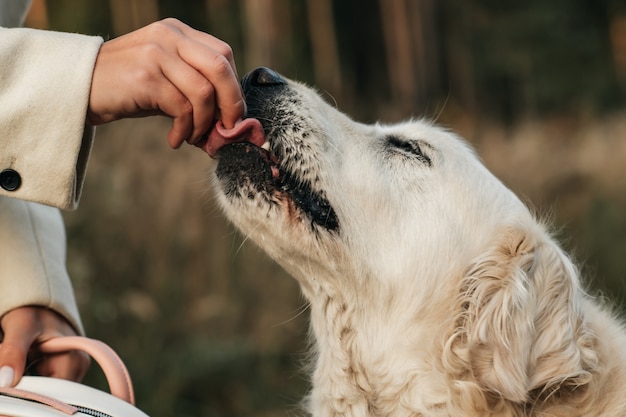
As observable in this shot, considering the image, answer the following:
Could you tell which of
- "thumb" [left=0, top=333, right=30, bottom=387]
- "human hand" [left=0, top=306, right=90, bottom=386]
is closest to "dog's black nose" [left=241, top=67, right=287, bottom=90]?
"human hand" [left=0, top=306, right=90, bottom=386]

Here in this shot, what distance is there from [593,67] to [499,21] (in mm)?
3494

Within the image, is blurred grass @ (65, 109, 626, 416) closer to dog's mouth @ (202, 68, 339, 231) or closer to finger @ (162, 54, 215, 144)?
dog's mouth @ (202, 68, 339, 231)

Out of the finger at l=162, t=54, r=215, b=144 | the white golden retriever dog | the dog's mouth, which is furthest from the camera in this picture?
the dog's mouth

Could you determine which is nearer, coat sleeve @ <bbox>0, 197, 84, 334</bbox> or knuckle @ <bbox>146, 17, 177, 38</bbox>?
knuckle @ <bbox>146, 17, 177, 38</bbox>

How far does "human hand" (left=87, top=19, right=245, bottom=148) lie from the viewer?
1.68m

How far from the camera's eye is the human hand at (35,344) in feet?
6.33

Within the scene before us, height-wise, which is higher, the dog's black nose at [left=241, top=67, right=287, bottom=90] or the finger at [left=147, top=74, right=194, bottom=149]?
the finger at [left=147, top=74, right=194, bottom=149]

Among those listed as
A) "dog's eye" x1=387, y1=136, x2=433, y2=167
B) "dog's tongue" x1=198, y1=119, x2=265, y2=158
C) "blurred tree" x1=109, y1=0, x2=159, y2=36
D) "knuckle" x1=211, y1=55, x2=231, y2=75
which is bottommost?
"blurred tree" x1=109, y1=0, x2=159, y2=36

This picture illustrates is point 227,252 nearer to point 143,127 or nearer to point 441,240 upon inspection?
point 143,127

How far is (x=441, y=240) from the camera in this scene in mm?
2469

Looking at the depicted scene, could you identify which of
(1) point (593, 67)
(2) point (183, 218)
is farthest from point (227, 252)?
(1) point (593, 67)

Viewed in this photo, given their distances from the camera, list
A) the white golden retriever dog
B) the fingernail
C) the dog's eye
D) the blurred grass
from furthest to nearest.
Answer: the blurred grass < the dog's eye < the white golden retriever dog < the fingernail

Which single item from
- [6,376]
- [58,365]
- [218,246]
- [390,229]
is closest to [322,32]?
[218,246]

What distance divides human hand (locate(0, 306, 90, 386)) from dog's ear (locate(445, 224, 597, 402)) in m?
0.99
